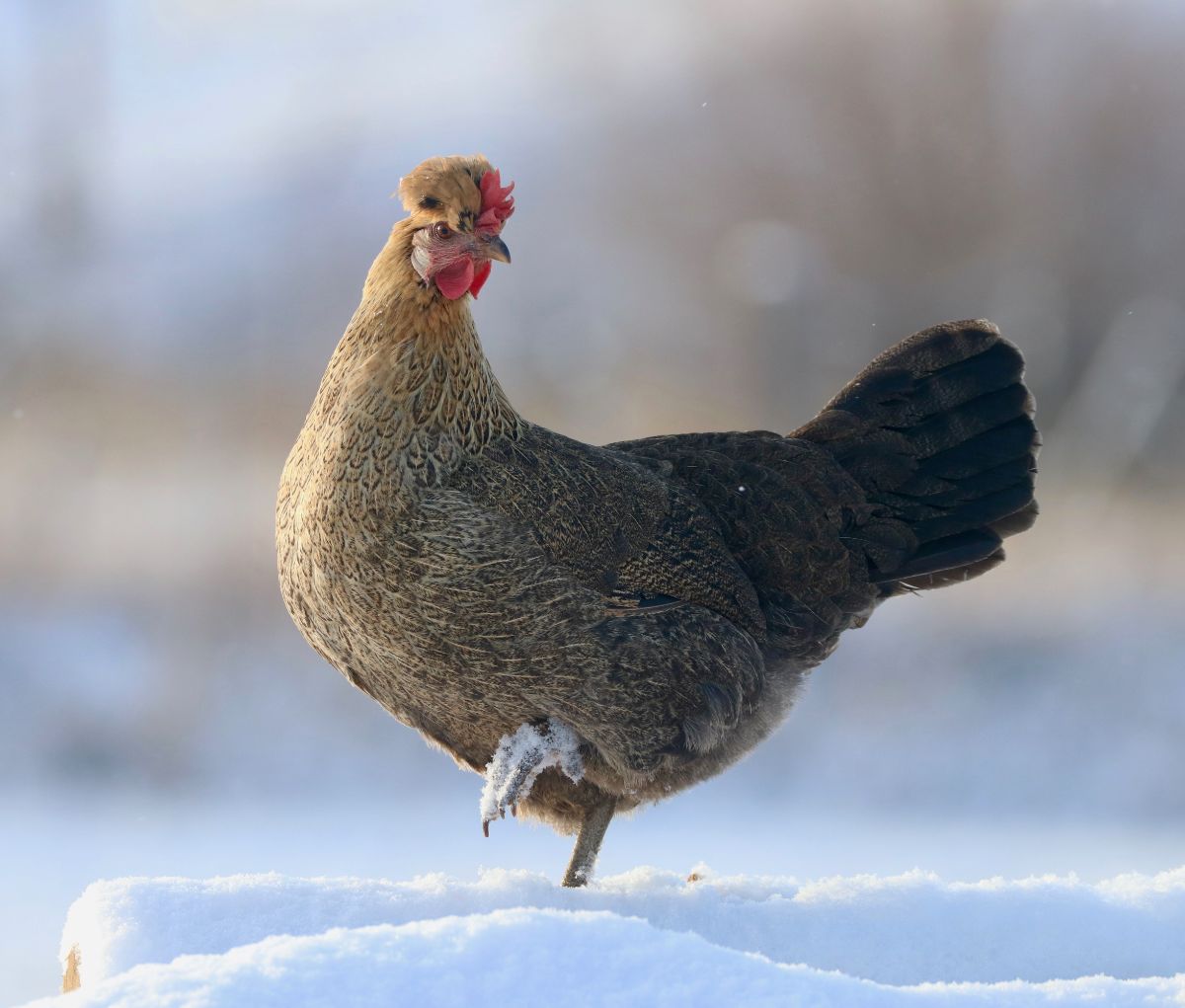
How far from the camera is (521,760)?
11.0 ft

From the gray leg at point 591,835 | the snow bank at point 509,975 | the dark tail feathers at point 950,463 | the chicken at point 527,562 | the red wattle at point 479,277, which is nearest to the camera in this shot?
the snow bank at point 509,975

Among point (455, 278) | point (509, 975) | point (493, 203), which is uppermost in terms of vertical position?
point (493, 203)

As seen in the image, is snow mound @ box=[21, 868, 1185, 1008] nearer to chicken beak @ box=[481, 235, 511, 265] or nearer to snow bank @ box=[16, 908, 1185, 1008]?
snow bank @ box=[16, 908, 1185, 1008]

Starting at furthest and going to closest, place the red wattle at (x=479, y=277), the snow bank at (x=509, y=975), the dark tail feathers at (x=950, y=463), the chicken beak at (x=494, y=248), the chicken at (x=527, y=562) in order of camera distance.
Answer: the dark tail feathers at (x=950, y=463), the red wattle at (x=479, y=277), the chicken beak at (x=494, y=248), the chicken at (x=527, y=562), the snow bank at (x=509, y=975)

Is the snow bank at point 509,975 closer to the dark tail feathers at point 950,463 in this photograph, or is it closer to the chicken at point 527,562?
the chicken at point 527,562

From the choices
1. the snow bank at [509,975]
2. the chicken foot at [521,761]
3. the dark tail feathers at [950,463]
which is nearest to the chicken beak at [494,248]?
the chicken foot at [521,761]

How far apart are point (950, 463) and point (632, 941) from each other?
2.70 meters

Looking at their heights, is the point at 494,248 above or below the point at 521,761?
above

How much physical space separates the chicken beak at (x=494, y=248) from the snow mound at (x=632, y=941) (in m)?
1.52

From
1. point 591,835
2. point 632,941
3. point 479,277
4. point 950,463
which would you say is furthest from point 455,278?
point 632,941

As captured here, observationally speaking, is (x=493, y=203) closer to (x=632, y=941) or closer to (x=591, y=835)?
(x=591, y=835)

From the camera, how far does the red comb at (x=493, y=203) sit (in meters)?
3.35

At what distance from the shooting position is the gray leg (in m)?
3.59

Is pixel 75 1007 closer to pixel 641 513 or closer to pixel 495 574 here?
pixel 495 574
